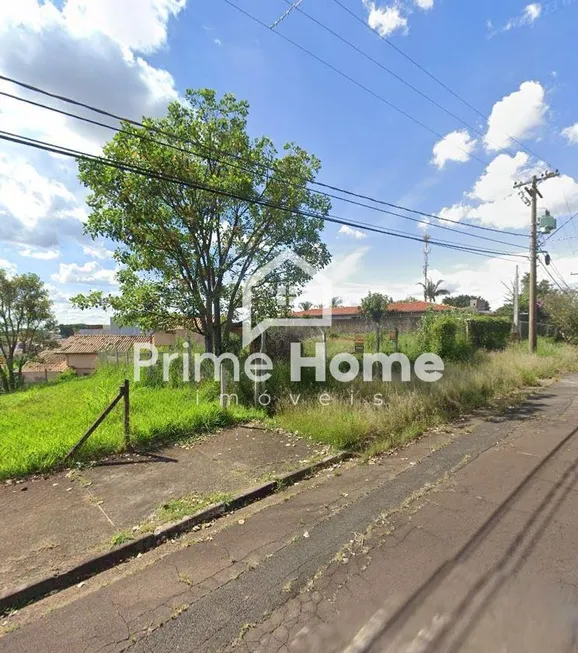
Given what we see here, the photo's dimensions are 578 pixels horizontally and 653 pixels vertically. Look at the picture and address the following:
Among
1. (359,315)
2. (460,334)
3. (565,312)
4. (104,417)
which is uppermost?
(359,315)

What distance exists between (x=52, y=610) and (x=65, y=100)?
5.18m

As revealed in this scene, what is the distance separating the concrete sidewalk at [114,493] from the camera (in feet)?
9.87

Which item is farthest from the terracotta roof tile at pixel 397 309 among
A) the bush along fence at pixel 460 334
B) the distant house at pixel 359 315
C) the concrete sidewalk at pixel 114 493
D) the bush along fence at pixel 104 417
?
the bush along fence at pixel 104 417

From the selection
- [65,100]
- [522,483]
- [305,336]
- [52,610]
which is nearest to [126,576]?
[52,610]

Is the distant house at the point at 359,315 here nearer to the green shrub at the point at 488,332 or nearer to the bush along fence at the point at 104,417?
the green shrub at the point at 488,332

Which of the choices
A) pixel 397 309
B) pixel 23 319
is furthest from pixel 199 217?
pixel 397 309

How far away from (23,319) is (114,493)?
2390cm

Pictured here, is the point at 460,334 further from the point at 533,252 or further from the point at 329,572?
the point at 329,572

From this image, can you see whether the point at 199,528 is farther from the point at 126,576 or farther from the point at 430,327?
the point at 430,327

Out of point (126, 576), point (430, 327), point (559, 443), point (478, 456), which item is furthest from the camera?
point (430, 327)

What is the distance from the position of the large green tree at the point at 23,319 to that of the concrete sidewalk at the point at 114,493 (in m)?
22.2

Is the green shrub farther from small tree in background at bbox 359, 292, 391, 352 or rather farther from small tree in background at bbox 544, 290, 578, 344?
small tree in background at bbox 359, 292, 391, 352

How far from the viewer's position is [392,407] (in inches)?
264

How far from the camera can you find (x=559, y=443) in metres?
5.57
